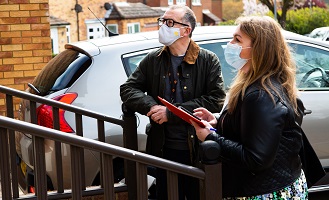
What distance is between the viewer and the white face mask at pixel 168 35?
4281 mm

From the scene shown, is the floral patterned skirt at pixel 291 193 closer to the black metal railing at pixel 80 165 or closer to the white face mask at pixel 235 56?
the black metal railing at pixel 80 165

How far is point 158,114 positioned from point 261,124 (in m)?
1.07

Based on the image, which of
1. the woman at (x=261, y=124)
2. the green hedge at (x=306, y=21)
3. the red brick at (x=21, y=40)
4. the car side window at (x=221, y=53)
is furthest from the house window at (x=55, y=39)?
the woman at (x=261, y=124)

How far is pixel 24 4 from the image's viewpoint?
7.47 metres

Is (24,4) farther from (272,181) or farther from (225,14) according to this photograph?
(225,14)

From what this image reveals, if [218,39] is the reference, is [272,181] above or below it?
below

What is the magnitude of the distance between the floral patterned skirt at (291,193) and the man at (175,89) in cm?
81

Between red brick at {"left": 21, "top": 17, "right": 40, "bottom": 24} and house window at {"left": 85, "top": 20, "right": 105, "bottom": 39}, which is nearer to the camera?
red brick at {"left": 21, "top": 17, "right": 40, "bottom": 24}

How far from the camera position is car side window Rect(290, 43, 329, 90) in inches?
231

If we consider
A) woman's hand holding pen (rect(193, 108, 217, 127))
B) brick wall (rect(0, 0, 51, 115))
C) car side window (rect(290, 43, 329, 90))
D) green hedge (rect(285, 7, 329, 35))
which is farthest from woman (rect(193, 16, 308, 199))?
green hedge (rect(285, 7, 329, 35))

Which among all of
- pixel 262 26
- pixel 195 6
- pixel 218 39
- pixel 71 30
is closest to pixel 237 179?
pixel 262 26

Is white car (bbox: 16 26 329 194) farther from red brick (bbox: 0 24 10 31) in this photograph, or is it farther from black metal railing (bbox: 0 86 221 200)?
black metal railing (bbox: 0 86 221 200)

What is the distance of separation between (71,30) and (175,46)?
37062mm

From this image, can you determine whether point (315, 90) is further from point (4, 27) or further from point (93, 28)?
point (93, 28)
